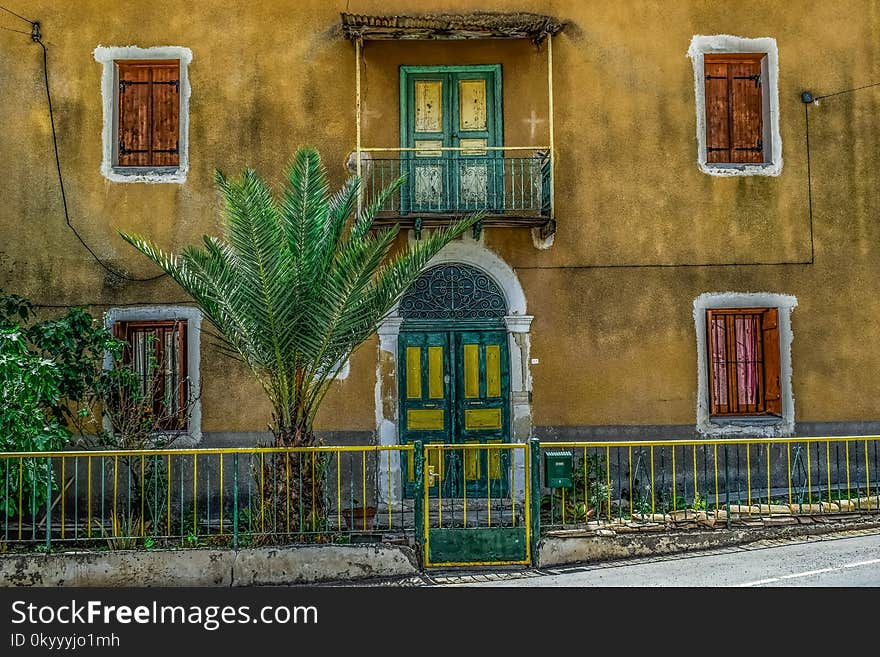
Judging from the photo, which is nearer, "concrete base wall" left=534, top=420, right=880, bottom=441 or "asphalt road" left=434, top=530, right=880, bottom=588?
"asphalt road" left=434, top=530, right=880, bottom=588

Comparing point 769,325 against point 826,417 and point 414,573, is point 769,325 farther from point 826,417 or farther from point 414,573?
point 414,573

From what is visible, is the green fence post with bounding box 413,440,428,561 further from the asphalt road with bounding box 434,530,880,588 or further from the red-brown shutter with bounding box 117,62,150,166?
the red-brown shutter with bounding box 117,62,150,166

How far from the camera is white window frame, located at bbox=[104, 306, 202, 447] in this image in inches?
493

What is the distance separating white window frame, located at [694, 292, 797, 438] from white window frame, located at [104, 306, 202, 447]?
6.78m

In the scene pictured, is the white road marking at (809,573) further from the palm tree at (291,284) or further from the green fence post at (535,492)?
the palm tree at (291,284)

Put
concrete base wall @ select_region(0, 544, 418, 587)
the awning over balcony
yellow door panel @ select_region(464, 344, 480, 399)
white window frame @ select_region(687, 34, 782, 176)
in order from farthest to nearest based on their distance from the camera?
white window frame @ select_region(687, 34, 782, 176)
yellow door panel @ select_region(464, 344, 480, 399)
the awning over balcony
concrete base wall @ select_region(0, 544, 418, 587)

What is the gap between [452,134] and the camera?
42.5 feet

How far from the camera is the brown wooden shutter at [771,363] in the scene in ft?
42.4

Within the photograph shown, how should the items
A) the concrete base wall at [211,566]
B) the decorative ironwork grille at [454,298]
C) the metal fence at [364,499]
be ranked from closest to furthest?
the concrete base wall at [211,566] < the metal fence at [364,499] < the decorative ironwork grille at [454,298]

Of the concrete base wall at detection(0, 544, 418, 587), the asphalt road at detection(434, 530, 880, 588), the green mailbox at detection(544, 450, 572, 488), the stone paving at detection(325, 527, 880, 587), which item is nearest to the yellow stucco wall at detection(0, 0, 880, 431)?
the green mailbox at detection(544, 450, 572, 488)

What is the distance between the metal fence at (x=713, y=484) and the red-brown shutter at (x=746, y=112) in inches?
161

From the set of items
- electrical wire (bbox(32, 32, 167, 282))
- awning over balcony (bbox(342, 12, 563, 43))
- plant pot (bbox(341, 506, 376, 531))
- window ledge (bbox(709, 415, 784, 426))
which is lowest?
plant pot (bbox(341, 506, 376, 531))

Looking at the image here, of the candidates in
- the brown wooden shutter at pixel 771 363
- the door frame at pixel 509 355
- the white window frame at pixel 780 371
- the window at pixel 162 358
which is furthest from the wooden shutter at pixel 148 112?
the brown wooden shutter at pixel 771 363

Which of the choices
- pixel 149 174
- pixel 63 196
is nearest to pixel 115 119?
pixel 149 174
